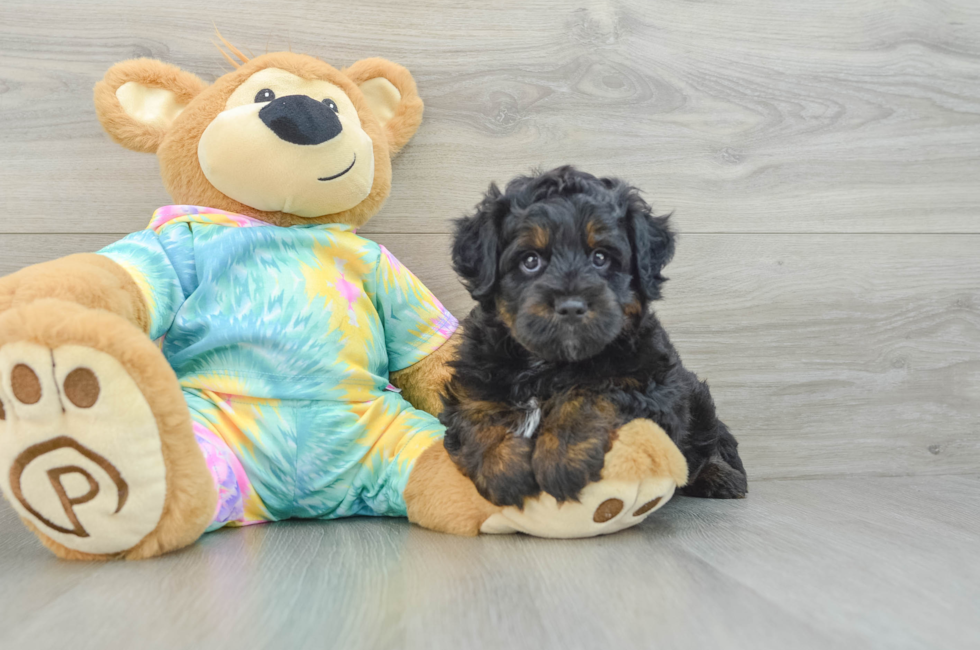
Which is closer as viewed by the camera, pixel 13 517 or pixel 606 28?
pixel 13 517

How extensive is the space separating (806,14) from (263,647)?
2445 mm

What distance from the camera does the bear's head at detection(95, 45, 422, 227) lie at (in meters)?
1.73

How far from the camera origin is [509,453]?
1417 millimetres

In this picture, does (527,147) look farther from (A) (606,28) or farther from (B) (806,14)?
(B) (806,14)

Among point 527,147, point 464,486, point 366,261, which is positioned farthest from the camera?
point 527,147

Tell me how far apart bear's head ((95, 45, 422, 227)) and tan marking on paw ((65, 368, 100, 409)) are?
2.17ft

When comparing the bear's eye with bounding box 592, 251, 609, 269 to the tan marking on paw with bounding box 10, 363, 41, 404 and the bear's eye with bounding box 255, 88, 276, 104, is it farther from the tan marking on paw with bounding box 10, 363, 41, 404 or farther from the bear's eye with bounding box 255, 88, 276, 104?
the tan marking on paw with bounding box 10, 363, 41, 404

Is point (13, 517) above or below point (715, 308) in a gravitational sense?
below

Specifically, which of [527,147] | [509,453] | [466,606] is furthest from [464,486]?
[527,147]

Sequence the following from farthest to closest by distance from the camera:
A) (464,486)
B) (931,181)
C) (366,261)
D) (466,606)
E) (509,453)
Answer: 1. (931,181)
2. (366,261)
3. (464,486)
4. (509,453)
5. (466,606)

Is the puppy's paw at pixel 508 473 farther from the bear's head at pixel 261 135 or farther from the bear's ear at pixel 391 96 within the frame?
the bear's ear at pixel 391 96

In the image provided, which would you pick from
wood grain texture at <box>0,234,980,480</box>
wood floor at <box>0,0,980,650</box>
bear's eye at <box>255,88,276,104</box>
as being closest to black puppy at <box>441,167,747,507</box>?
wood floor at <box>0,0,980,650</box>

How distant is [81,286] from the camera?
4.78 ft

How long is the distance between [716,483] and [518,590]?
99cm
